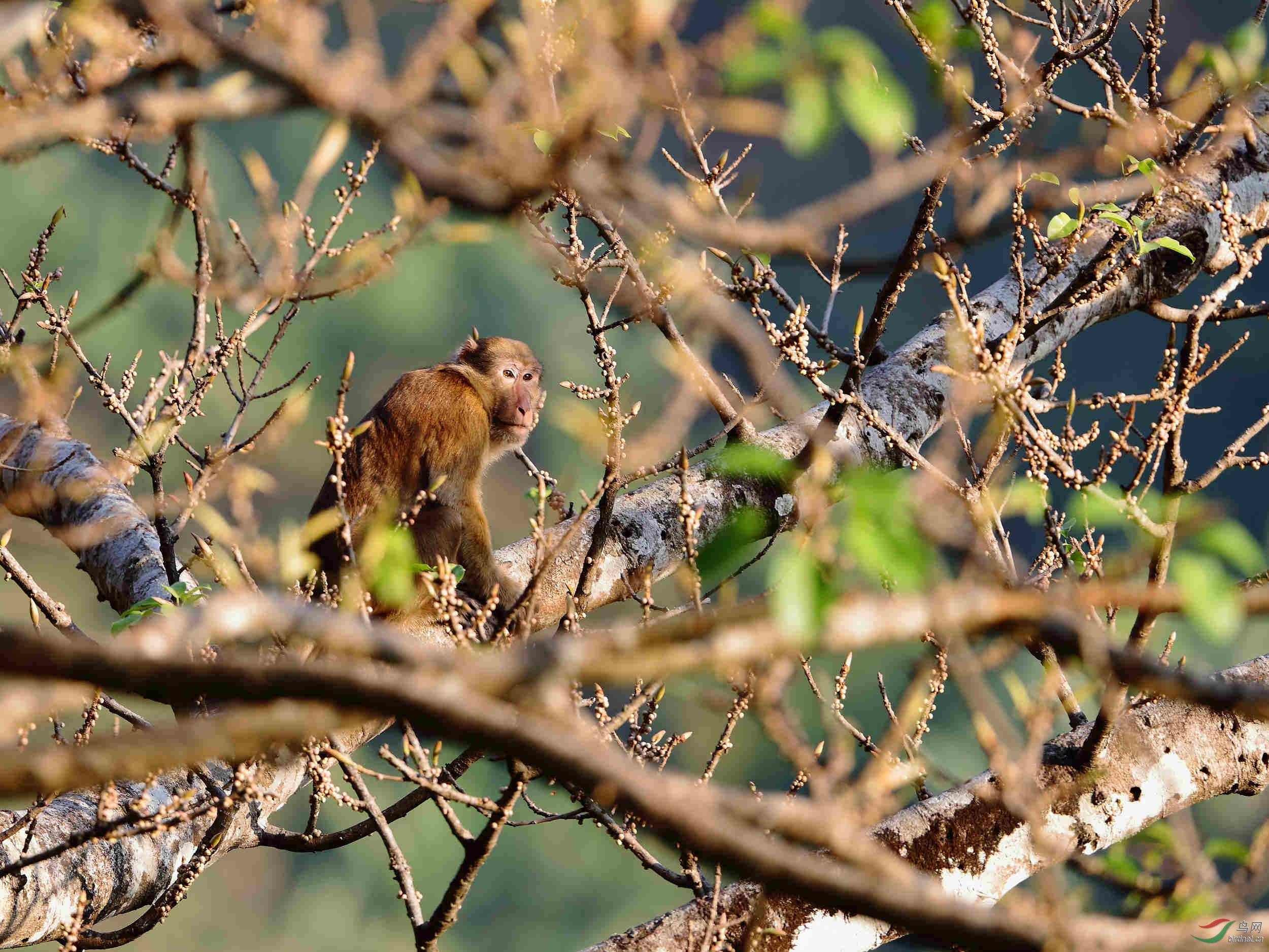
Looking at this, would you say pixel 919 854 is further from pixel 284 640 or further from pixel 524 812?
pixel 524 812

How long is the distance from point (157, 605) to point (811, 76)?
1.62 m

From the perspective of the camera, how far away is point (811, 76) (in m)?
0.79

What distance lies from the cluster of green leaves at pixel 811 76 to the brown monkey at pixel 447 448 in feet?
7.54

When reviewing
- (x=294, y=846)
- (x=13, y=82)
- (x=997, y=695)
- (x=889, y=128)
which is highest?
(x=997, y=695)

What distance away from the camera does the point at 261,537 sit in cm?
117

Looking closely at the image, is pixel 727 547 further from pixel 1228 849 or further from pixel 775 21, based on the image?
pixel 1228 849

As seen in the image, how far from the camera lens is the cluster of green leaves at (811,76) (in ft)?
2.51

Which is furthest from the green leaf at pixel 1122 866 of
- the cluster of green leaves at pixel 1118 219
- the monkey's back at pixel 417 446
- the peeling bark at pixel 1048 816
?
the monkey's back at pixel 417 446

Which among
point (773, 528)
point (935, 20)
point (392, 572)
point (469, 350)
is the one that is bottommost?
point (392, 572)

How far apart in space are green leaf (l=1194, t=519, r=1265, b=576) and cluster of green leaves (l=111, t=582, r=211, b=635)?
1.56 metres

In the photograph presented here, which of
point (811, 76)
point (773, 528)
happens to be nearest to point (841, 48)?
point (811, 76)

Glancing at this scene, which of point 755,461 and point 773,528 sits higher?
point 773,528

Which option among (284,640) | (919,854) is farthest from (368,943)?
(284,640)

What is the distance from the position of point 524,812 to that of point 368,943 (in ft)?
3.21
